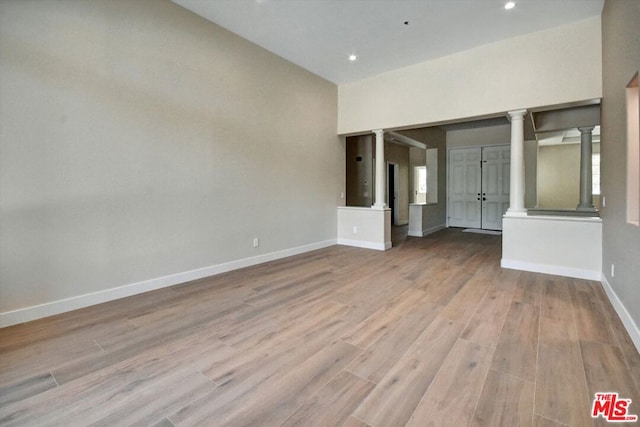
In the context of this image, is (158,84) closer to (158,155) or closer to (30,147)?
(158,155)

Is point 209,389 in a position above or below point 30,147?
below

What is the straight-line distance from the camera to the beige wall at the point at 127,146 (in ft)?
8.19

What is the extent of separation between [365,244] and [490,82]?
11.0 feet

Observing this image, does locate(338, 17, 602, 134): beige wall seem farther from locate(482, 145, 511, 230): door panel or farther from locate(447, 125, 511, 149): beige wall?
locate(482, 145, 511, 230): door panel

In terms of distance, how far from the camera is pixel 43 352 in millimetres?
2053

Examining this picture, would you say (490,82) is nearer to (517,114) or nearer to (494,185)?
(517,114)

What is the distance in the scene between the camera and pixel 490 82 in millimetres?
4301

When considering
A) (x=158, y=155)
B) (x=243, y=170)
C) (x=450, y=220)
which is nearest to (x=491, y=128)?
(x=450, y=220)

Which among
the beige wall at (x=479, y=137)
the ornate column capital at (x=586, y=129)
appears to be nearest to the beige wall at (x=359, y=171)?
the beige wall at (x=479, y=137)

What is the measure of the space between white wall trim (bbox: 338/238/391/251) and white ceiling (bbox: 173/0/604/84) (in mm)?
3249

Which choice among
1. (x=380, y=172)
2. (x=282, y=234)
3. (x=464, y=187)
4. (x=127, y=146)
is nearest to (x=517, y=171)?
(x=380, y=172)

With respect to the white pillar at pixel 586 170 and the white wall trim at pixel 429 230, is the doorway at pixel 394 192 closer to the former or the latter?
the white wall trim at pixel 429 230

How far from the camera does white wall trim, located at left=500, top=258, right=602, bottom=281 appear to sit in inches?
144

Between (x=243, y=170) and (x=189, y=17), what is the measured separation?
6.38 feet
